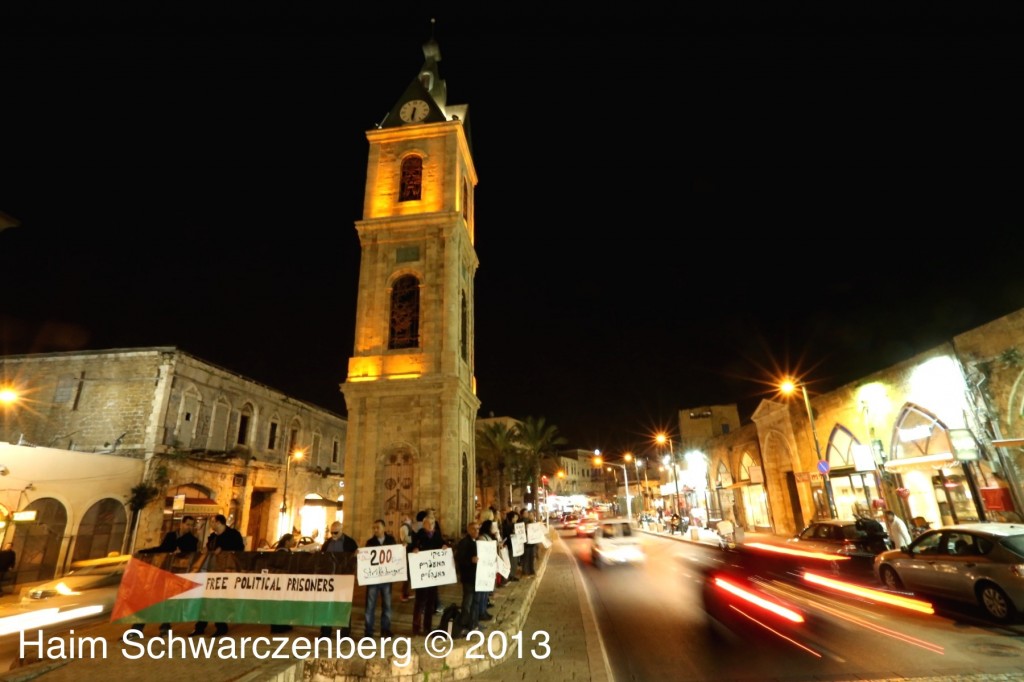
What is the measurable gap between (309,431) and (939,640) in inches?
1440

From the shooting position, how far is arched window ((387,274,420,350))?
20.4 meters

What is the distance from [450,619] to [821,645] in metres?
6.08

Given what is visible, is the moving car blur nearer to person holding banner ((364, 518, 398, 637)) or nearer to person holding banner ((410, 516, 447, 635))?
person holding banner ((364, 518, 398, 637))

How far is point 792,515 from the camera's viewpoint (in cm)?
2922

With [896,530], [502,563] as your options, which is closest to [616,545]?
[896,530]

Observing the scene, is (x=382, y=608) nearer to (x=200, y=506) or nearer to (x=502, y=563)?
(x=502, y=563)

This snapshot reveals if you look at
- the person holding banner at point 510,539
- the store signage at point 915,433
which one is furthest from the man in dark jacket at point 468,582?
the store signage at point 915,433

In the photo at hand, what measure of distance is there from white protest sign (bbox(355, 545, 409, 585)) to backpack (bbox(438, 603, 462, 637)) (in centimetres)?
98

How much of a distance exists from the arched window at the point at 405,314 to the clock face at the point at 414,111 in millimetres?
8895

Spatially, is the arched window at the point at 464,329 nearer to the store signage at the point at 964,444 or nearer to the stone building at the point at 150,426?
the stone building at the point at 150,426

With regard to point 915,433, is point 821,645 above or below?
below

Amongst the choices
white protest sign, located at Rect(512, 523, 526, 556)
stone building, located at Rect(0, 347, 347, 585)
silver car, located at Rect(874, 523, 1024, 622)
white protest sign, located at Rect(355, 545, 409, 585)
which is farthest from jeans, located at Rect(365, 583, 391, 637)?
stone building, located at Rect(0, 347, 347, 585)

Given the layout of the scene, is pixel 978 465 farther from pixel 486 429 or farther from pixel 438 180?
pixel 486 429

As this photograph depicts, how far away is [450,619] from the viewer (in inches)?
337
